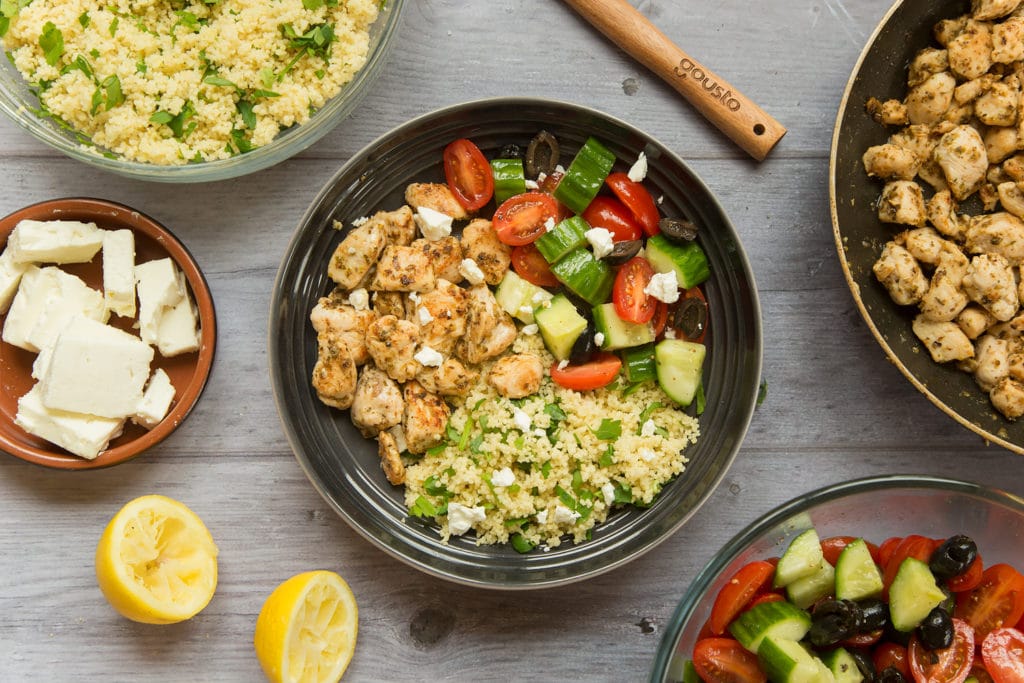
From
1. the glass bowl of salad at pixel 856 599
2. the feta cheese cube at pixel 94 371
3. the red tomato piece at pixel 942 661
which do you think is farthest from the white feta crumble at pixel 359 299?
the red tomato piece at pixel 942 661

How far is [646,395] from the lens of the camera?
2109mm

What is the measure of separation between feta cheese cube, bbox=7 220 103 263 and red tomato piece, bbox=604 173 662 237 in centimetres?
134

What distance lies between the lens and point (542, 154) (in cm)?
207

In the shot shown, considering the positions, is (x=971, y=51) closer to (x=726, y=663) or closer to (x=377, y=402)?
(x=726, y=663)

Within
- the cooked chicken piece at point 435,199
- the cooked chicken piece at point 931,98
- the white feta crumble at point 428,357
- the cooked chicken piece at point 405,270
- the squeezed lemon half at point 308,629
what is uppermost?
the cooked chicken piece at point 931,98

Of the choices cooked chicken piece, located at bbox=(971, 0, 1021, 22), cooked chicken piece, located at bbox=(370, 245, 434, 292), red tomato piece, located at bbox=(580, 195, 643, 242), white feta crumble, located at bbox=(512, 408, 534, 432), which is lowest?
white feta crumble, located at bbox=(512, 408, 534, 432)

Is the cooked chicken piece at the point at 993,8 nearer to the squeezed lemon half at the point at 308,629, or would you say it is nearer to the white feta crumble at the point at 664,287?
the white feta crumble at the point at 664,287

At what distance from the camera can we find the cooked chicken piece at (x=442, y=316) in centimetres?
202

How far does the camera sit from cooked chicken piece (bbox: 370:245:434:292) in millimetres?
2002

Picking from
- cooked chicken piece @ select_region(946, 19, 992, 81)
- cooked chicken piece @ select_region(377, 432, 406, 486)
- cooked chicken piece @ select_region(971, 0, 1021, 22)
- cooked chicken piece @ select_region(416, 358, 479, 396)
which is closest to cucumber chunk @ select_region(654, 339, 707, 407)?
cooked chicken piece @ select_region(416, 358, 479, 396)

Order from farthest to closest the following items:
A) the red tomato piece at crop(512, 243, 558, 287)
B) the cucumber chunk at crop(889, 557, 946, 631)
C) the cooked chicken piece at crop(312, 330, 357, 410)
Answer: the red tomato piece at crop(512, 243, 558, 287) < the cooked chicken piece at crop(312, 330, 357, 410) < the cucumber chunk at crop(889, 557, 946, 631)

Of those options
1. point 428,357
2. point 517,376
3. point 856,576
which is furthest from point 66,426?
point 856,576

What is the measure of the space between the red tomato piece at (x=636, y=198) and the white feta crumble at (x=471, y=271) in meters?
0.41

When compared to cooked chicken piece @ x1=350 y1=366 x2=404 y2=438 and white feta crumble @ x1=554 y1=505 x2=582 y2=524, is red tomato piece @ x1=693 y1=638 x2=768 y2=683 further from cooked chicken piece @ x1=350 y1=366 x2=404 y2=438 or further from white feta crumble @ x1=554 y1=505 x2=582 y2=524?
cooked chicken piece @ x1=350 y1=366 x2=404 y2=438
